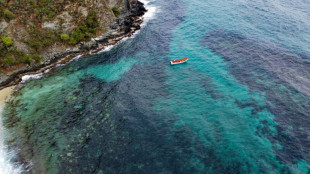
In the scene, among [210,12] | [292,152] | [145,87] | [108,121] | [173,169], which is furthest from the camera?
[210,12]

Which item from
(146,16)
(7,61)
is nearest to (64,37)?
(7,61)

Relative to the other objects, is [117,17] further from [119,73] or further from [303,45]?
[303,45]

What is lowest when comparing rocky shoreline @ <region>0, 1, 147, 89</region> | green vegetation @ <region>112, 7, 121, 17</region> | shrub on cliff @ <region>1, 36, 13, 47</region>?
rocky shoreline @ <region>0, 1, 147, 89</region>

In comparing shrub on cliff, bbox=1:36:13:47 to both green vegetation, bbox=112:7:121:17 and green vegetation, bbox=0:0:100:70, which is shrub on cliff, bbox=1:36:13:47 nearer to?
green vegetation, bbox=0:0:100:70

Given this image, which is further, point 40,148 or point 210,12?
point 210,12

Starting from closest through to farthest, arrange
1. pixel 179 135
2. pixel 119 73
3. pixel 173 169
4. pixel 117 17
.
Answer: pixel 173 169, pixel 179 135, pixel 119 73, pixel 117 17

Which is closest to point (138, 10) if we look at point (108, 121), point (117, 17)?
point (117, 17)

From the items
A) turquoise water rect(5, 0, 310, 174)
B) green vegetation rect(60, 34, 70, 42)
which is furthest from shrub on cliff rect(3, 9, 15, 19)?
turquoise water rect(5, 0, 310, 174)
